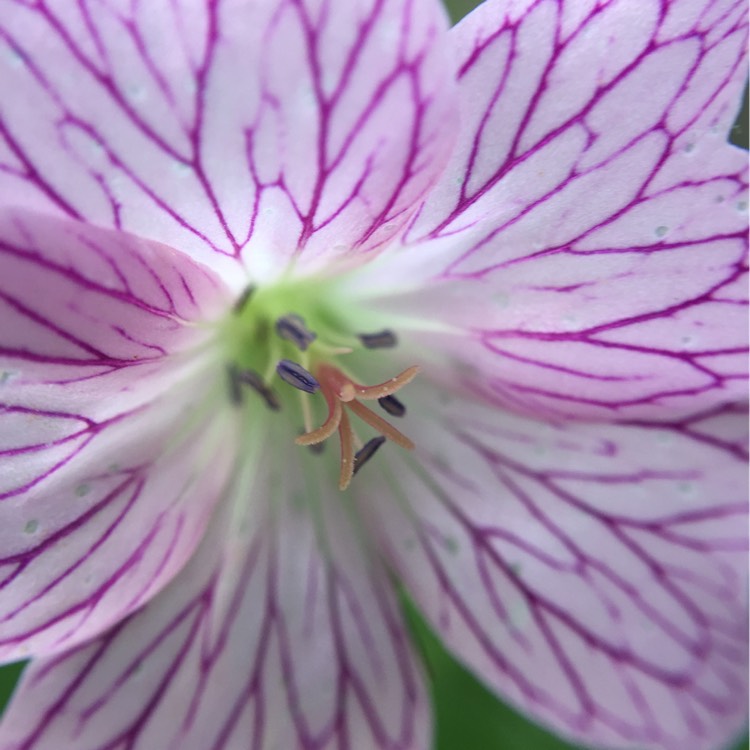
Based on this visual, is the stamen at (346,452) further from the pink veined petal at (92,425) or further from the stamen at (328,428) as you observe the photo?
the pink veined petal at (92,425)

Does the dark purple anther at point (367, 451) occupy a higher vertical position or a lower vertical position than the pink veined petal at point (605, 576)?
higher

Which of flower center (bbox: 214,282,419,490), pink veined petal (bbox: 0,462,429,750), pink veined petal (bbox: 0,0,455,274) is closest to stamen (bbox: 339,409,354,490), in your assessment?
flower center (bbox: 214,282,419,490)

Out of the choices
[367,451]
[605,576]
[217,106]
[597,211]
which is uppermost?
[217,106]

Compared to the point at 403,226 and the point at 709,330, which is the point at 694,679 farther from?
the point at 403,226

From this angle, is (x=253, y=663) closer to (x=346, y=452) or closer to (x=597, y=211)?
(x=346, y=452)

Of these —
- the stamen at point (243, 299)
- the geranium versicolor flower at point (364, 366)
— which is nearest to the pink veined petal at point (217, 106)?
the geranium versicolor flower at point (364, 366)

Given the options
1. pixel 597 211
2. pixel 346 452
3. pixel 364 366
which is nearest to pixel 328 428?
pixel 346 452

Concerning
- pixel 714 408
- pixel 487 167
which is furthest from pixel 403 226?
pixel 714 408
